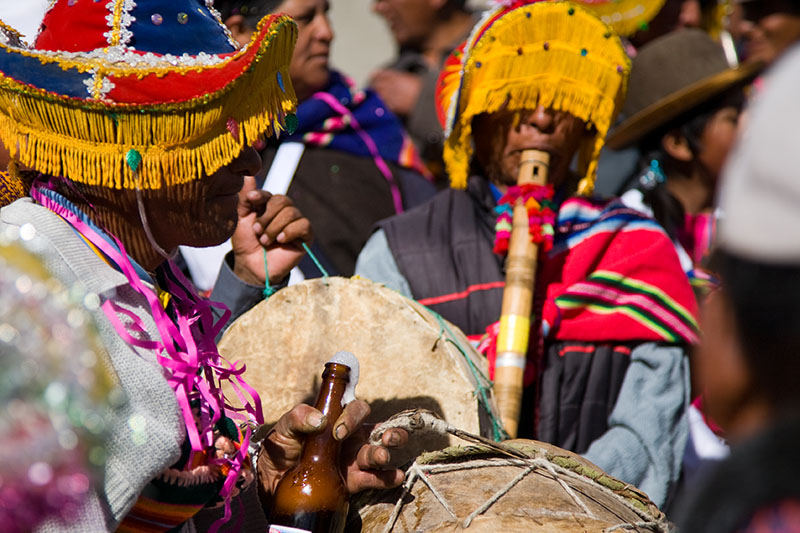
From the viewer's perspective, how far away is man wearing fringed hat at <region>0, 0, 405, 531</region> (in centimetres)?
186

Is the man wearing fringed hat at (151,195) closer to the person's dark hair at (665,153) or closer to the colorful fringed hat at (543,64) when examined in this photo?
the colorful fringed hat at (543,64)

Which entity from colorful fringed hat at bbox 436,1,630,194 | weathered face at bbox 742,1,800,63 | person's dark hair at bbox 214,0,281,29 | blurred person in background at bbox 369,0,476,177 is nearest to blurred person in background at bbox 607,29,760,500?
weathered face at bbox 742,1,800,63

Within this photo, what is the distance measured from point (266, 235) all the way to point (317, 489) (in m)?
1.02

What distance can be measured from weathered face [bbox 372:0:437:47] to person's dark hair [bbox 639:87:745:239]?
67.1 inches

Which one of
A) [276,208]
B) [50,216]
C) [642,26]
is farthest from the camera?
[642,26]

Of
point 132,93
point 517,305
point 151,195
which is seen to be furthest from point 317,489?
point 517,305

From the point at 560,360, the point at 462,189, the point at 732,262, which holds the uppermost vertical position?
the point at 732,262

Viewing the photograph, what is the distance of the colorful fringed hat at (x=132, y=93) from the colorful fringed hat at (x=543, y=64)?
1.49 m

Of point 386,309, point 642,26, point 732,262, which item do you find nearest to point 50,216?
point 386,309

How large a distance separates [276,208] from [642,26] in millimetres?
3062

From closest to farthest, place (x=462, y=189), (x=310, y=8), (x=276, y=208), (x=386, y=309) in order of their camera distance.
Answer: (x=386, y=309), (x=276, y=208), (x=462, y=189), (x=310, y=8)

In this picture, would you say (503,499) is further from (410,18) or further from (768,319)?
(410,18)

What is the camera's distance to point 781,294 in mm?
1029

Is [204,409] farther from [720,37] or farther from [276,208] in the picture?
[720,37]
